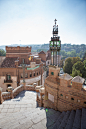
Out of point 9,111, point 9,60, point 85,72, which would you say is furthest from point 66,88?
point 85,72

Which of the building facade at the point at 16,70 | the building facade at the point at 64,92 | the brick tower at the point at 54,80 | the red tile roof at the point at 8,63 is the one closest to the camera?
the building facade at the point at 64,92

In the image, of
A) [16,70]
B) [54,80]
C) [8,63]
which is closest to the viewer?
[54,80]

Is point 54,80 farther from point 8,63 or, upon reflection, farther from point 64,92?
point 8,63

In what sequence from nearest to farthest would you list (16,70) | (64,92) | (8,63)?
1. (64,92)
2. (16,70)
3. (8,63)

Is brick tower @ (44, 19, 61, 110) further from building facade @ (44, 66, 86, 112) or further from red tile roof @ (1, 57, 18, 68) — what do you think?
red tile roof @ (1, 57, 18, 68)

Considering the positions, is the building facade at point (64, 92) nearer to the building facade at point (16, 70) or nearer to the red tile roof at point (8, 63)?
the building facade at point (16, 70)

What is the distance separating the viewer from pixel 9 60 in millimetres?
28141

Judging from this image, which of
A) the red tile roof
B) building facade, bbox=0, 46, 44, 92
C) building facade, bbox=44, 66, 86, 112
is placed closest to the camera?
building facade, bbox=44, 66, 86, 112

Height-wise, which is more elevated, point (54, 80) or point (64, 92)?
point (54, 80)

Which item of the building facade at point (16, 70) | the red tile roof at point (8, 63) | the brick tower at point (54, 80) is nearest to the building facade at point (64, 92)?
the brick tower at point (54, 80)

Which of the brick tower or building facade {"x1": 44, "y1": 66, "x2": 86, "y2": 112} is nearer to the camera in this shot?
building facade {"x1": 44, "y1": 66, "x2": 86, "y2": 112}

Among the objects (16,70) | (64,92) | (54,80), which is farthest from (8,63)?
(64,92)

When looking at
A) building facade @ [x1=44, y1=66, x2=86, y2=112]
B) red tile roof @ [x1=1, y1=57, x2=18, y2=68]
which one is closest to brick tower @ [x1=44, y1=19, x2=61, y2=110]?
building facade @ [x1=44, y1=66, x2=86, y2=112]

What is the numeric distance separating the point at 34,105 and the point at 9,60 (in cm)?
2018
